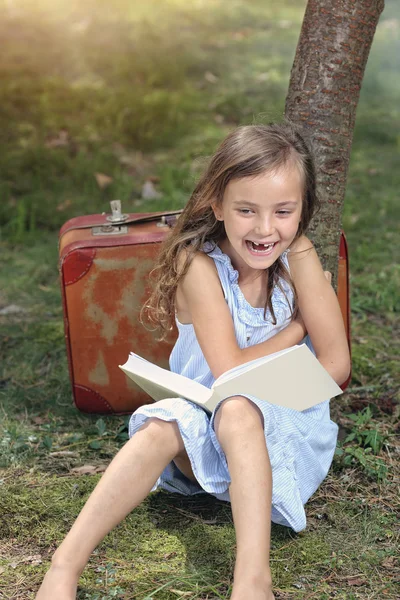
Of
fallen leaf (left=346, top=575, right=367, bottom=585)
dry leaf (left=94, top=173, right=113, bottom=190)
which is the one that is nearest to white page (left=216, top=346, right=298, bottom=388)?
fallen leaf (left=346, top=575, right=367, bottom=585)

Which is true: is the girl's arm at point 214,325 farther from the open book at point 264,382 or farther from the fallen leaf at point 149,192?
the fallen leaf at point 149,192

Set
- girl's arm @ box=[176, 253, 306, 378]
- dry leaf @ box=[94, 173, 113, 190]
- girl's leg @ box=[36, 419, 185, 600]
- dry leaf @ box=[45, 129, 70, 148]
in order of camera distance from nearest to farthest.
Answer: girl's leg @ box=[36, 419, 185, 600] → girl's arm @ box=[176, 253, 306, 378] → dry leaf @ box=[94, 173, 113, 190] → dry leaf @ box=[45, 129, 70, 148]

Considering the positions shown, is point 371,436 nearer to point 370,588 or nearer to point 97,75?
point 370,588

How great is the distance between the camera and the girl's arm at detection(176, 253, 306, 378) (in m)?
2.18

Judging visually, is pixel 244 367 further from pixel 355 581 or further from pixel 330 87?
pixel 330 87

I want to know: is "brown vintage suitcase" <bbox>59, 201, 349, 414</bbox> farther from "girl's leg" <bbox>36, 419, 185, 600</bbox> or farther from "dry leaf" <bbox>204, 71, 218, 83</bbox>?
"dry leaf" <bbox>204, 71, 218, 83</bbox>

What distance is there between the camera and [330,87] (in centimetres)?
256

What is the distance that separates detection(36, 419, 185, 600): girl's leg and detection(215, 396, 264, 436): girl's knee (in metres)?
0.14

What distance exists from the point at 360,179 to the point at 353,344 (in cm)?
218

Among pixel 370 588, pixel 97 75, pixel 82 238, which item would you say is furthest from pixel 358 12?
pixel 97 75

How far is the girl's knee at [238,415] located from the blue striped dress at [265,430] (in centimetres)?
2

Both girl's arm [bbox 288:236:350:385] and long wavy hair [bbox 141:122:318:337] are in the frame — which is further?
girl's arm [bbox 288:236:350:385]

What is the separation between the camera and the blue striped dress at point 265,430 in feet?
6.74

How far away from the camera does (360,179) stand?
17.3 ft
